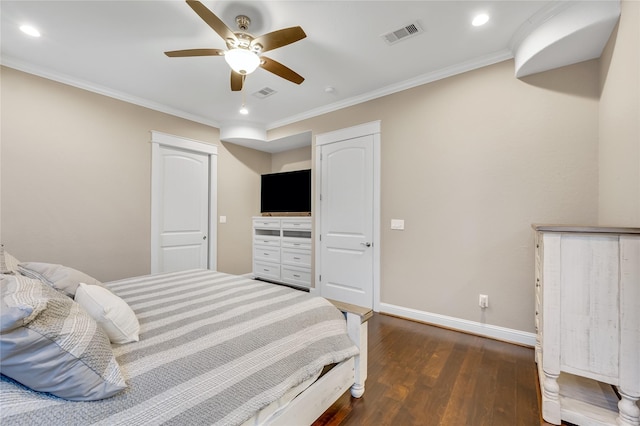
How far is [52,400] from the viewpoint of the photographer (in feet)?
2.50

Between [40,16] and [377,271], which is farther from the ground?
[40,16]

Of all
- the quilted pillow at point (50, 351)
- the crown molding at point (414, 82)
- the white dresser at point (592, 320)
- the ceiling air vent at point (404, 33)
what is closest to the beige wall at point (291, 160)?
the crown molding at point (414, 82)

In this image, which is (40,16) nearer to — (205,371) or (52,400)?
(52,400)

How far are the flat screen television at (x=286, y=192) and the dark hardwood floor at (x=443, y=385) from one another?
2.35 m

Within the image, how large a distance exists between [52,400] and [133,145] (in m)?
3.35

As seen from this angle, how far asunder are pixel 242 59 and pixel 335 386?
2133 mm

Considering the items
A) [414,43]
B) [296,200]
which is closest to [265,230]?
[296,200]

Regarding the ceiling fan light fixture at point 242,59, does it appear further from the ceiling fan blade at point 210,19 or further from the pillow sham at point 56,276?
the pillow sham at point 56,276

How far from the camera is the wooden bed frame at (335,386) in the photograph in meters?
1.17

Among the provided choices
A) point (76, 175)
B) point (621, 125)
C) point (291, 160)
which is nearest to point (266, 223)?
point (291, 160)

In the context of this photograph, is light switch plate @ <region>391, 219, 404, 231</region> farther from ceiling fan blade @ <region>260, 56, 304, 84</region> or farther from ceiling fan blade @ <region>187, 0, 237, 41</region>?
ceiling fan blade @ <region>187, 0, 237, 41</region>

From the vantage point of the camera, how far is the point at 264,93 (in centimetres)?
326

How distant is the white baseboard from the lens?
2.32m

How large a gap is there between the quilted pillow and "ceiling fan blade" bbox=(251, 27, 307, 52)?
1.79 m
